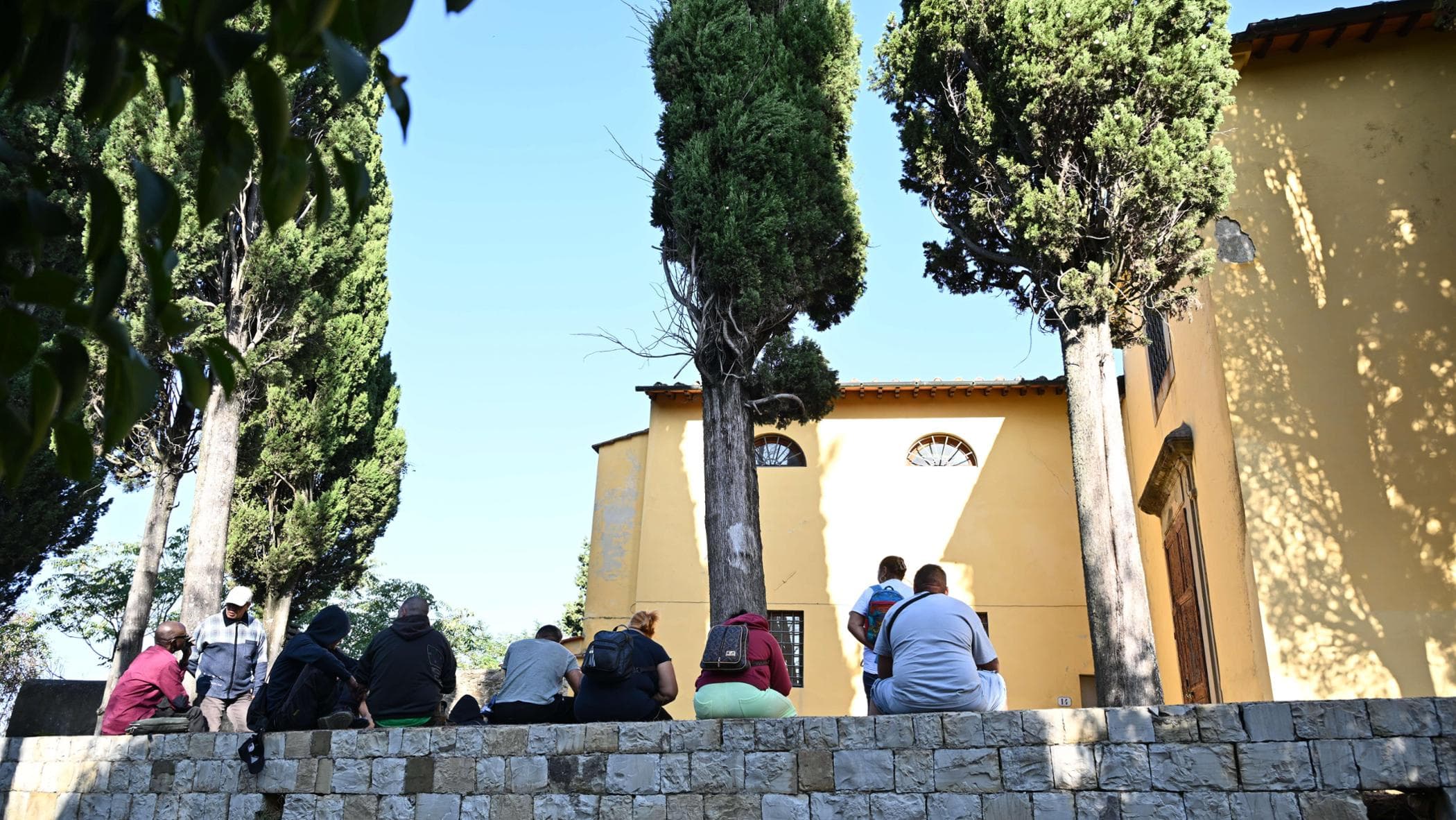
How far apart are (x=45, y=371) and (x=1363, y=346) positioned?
1164 centimetres

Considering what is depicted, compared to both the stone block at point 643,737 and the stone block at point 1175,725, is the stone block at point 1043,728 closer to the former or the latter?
the stone block at point 1175,725

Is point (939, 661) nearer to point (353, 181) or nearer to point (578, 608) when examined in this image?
point (353, 181)

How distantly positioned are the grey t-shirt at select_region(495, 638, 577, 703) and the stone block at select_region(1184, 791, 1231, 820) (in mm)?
3911

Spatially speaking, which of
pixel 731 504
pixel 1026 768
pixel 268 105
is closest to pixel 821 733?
pixel 1026 768

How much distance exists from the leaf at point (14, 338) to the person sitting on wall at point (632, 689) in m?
5.45

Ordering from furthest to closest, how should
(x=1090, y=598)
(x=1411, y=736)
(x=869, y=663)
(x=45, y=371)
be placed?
(x=1090, y=598), (x=869, y=663), (x=1411, y=736), (x=45, y=371)

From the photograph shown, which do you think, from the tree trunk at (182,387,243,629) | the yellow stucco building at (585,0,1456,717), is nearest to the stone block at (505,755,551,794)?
the yellow stucco building at (585,0,1456,717)

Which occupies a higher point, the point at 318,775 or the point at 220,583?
the point at 220,583

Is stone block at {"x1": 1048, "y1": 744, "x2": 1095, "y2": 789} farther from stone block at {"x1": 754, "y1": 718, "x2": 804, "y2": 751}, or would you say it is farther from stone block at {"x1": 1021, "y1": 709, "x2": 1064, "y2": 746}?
stone block at {"x1": 754, "y1": 718, "x2": 804, "y2": 751}

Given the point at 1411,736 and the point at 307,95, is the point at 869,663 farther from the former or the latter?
the point at 307,95

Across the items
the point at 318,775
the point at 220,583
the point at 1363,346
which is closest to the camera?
the point at 318,775

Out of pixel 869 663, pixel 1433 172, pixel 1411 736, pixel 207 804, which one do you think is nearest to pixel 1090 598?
pixel 869 663

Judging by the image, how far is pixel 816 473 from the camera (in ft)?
63.0

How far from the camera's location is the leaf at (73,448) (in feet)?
7.43
